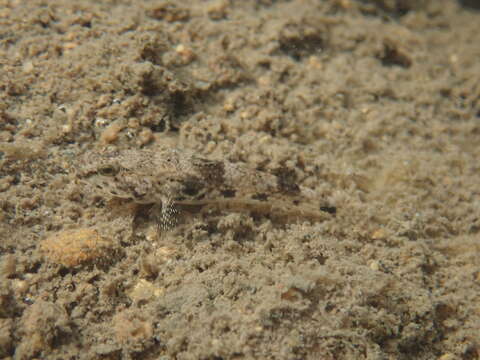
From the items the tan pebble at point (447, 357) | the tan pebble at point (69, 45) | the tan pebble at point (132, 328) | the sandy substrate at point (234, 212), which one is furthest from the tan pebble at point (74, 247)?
the tan pebble at point (447, 357)

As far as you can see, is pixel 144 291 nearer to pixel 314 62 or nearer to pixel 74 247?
pixel 74 247

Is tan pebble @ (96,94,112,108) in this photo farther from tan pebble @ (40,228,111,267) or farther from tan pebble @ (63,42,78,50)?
tan pebble @ (40,228,111,267)

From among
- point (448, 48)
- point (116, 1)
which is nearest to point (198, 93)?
point (116, 1)

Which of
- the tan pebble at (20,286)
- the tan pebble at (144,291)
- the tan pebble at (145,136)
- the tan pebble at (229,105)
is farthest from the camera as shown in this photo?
the tan pebble at (229,105)

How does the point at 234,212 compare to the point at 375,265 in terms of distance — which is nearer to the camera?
the point at 375,265

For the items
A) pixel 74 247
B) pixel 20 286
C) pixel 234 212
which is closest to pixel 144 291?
pixel 74 247

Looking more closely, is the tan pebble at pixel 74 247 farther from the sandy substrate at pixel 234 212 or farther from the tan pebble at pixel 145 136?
the tan pebble at pixel 145 136
